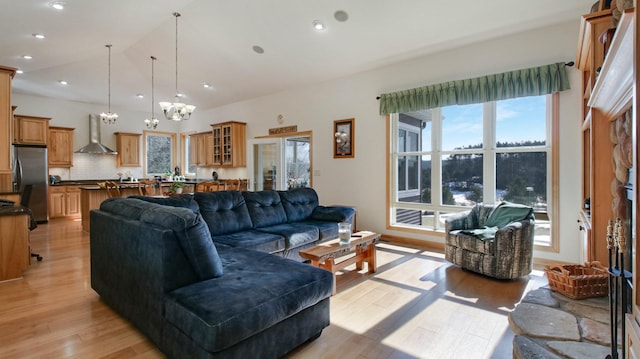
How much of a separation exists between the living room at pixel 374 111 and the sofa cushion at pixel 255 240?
2.42 metres

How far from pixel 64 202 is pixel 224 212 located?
20.4 feet

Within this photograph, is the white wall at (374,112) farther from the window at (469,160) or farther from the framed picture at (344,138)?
the window at (469,160)

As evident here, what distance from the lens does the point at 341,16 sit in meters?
4.32

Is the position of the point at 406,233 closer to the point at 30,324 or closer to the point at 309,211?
the point at 309,211

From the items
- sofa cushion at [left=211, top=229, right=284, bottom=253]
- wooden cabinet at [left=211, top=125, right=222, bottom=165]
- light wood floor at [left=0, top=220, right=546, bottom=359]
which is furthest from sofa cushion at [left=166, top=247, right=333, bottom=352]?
wooden cabinet at [left=211, top=125, right=222, bottom=165]

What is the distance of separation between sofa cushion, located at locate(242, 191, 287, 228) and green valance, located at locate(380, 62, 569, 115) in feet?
7.77

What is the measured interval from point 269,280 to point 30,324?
80.0 inches

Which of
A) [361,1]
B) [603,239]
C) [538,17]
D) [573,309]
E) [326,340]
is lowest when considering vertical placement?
[326,340]

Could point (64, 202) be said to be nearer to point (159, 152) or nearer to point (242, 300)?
point (159, 152)

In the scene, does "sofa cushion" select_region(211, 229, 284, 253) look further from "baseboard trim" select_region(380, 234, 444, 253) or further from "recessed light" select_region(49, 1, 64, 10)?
"recessed light" select_region(49, 1, 64, 10)

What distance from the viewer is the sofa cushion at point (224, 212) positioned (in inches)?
142

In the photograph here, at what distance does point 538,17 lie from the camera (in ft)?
12.2

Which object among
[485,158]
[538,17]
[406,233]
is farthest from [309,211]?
[538,17]

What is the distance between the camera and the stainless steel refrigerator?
661 cm
